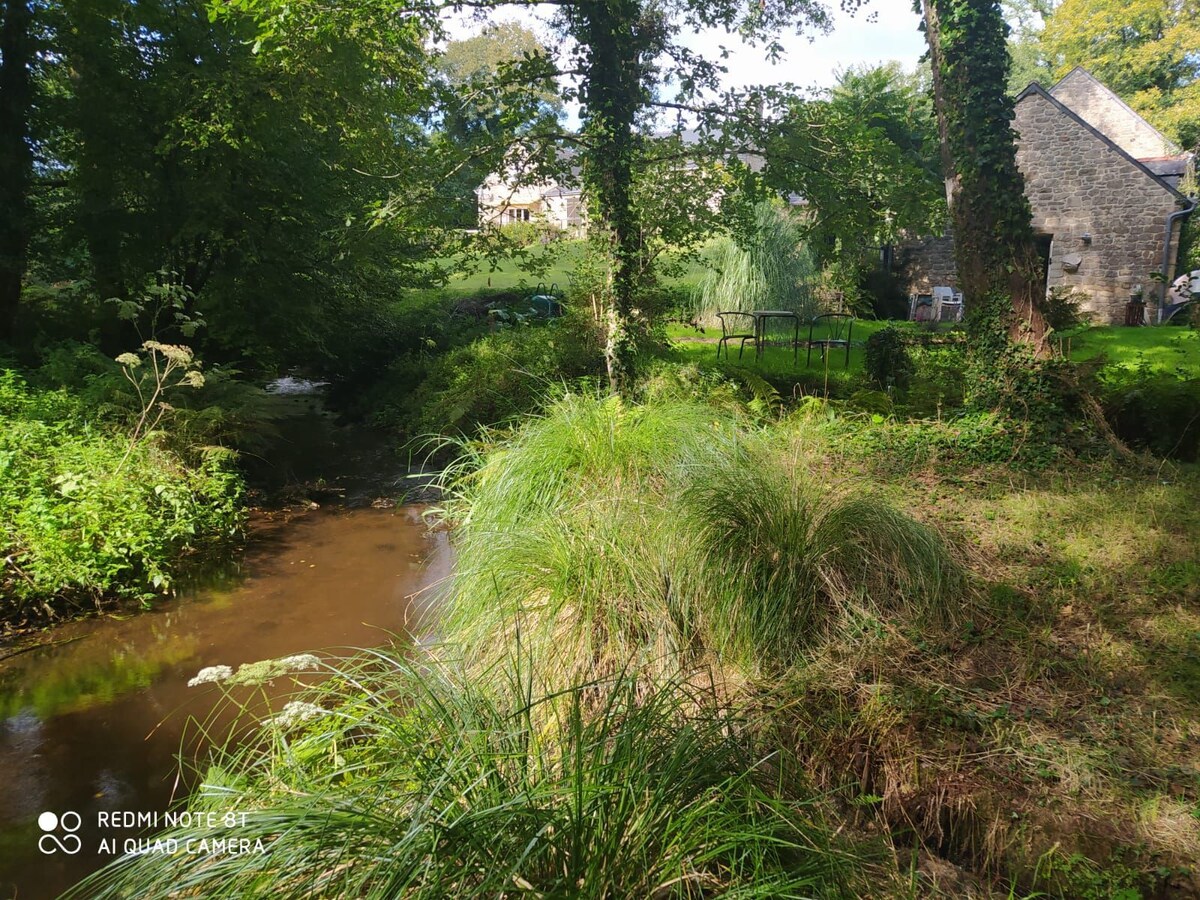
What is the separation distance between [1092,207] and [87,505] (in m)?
19.6

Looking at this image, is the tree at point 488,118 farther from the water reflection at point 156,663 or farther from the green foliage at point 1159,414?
the green foliage at point 1159,414

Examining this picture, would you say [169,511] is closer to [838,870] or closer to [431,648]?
[431,648]

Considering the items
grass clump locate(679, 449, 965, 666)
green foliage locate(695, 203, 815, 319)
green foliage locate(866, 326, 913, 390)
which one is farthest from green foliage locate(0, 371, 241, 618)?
green foliage locate(695, 203, 815, 319)

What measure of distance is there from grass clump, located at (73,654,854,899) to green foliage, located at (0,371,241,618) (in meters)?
3.55

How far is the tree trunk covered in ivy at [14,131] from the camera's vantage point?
836 centimetres

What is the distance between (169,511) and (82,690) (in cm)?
194

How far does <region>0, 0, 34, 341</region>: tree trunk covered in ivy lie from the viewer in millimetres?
8359

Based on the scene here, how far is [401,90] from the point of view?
27.0 feet

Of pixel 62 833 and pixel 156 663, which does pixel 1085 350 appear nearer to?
pixel 156 663

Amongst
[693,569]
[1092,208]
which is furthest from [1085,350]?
[693,569]

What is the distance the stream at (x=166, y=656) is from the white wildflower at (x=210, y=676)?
5 cm

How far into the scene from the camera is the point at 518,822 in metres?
1.83

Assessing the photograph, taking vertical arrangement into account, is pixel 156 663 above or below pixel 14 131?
below

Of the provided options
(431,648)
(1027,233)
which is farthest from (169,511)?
(1027,233)
